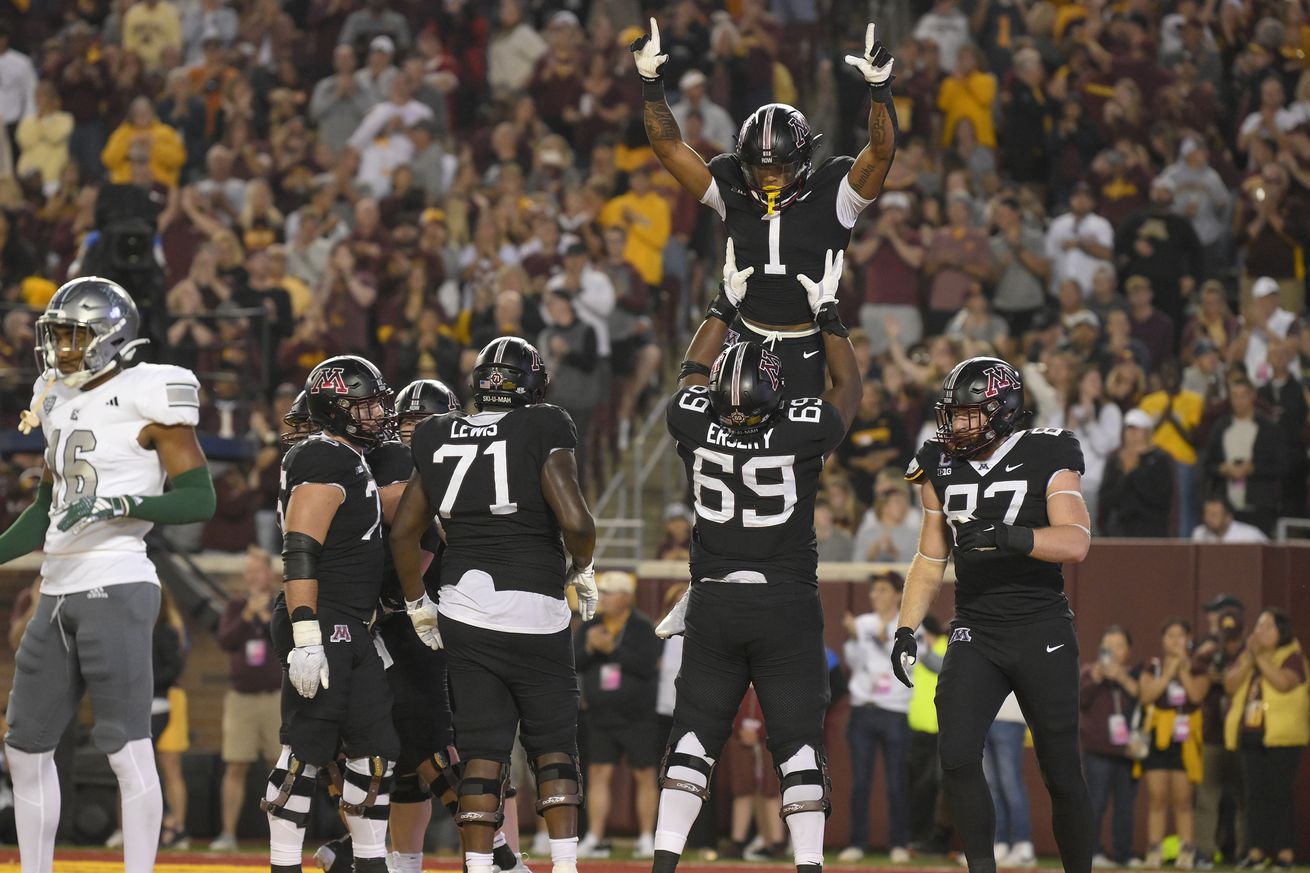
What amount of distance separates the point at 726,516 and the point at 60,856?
639 cm

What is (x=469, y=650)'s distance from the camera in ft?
25.7

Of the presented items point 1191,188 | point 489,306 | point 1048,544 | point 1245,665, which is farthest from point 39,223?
point 1048,544

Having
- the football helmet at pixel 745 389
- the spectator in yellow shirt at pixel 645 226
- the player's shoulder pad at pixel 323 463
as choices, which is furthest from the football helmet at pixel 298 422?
the spectator in yellow shirt at pixel 645 226

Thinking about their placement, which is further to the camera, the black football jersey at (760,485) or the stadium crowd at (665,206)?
the stadium crowd at (665,206)

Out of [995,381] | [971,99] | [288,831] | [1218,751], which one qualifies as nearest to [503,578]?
[288,831]

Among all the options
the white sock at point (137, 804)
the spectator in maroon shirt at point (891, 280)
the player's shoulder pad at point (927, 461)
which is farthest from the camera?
the spectator in maroon shirt at point (891, 280)

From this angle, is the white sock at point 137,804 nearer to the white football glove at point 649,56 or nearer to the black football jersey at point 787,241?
the black football jersey at point 787,241

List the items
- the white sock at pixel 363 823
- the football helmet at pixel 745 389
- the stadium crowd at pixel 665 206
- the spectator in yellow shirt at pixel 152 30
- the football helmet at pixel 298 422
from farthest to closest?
the spectator in yellow shirt at pixel 152 30
the stadium crowd at pixel 665 206
the football helmet at pixel 298 422
the white sock at pixel 363 823
the football helmet at pixel 745 389

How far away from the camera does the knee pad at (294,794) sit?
7.94m

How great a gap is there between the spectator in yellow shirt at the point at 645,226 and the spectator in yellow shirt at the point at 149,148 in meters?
4.50

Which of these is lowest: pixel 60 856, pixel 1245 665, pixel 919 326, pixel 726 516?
pixel 60 856

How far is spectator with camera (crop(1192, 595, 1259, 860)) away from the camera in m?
13.6

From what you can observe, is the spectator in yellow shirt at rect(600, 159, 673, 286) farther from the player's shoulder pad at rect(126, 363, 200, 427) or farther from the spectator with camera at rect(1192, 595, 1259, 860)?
the player's shoulder pad at rect(126, 363, 200, 427)

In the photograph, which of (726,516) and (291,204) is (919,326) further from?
(726,516)
